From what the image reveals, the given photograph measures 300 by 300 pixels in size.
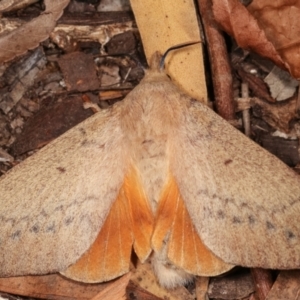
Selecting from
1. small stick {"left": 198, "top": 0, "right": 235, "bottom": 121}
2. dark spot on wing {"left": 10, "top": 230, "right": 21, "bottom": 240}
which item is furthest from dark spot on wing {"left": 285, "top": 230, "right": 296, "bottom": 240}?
dark spot on wing {"left": 10, "top": 230, "right": 21, "bottom": 240}

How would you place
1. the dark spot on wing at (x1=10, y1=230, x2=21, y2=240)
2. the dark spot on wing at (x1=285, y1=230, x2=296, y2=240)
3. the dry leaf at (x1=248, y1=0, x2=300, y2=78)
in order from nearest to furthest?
1. the dark spot on wing at (x1=285, y1=230, x2=296, y2=240)
2. the dark spot on wing at (x1=10, y1=230, x2=21, y2=240)
3. the dry leaf at (x1=248, y1=0, x2=300, y2=78)

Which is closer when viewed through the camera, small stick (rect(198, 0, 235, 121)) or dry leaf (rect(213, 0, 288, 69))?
dry leaf (rect(213, 0, 288, 69))

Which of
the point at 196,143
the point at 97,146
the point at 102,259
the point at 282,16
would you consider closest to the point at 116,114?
the point at 97,146

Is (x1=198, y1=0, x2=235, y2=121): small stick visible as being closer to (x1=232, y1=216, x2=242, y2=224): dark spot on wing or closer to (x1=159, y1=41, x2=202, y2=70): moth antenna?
(x1=159, y1=41, x2=202, y2=70): moth antenna

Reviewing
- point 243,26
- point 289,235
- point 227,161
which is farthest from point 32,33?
point 289,235

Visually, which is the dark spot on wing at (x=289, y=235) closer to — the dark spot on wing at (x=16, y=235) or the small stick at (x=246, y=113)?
the small stick at (x=246, y=113)

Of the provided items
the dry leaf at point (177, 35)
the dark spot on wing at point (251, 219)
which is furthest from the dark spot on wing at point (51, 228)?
the dry leaf at point (177, 35)

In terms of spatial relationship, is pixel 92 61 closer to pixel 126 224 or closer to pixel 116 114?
pixel 116 114
